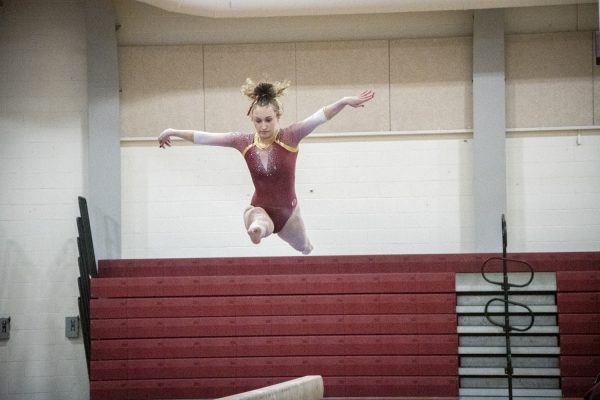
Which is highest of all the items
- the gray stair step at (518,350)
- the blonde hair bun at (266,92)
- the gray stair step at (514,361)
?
the blonde hair bun at (266,92)

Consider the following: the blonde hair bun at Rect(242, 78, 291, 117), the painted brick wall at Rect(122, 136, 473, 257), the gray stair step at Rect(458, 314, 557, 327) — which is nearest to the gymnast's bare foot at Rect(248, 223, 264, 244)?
the blonde hair bun at Rect(242, 78, 291, 117)

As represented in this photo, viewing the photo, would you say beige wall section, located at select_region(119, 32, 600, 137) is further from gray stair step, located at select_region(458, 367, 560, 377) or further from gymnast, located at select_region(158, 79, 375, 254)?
gray stair step, located at select_region(458, 367, 560, 377)

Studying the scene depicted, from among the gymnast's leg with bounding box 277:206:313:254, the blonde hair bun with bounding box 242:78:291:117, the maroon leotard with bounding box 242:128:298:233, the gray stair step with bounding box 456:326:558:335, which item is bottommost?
the gray stair step with bounding box 456:326:558:335

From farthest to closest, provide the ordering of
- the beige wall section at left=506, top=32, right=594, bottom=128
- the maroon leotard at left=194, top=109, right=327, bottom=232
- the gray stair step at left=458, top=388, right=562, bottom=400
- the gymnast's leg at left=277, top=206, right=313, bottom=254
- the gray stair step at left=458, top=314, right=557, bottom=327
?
the beige wall section at left=506, top=32, right=594, bottom=128, the gray stair step at left=458, top=314, right=557, bottom=327, the gray stair step at left=458, top=388, right=562, bottom=400, the gymnast's leg at left=277, top=206, right=313, bottom=254, the maroon leotard at left=194, top=109, right=327, bottom=232

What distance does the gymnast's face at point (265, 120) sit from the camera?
577cm

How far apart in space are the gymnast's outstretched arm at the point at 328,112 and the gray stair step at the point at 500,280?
101 inches

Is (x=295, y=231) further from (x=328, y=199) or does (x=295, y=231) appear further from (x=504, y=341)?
(x=504, y=341)

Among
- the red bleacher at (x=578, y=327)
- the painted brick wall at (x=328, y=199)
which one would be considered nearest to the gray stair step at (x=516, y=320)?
the red bleacher at (x=578, y=327)

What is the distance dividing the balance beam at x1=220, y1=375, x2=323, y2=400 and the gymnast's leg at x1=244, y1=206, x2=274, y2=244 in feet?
3.76

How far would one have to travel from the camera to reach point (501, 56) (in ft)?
26.5

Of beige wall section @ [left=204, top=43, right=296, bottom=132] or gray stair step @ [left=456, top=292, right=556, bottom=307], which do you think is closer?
gray stair step @ [left=456, top=292, right=556, bottom=307]

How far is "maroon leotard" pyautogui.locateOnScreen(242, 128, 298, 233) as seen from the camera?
590cm

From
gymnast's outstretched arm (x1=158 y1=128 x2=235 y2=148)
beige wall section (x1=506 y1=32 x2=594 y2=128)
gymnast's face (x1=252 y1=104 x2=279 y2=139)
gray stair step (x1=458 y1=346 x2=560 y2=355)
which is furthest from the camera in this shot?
beige wall section (x1=506 y1=32 x2=594 y2=128)

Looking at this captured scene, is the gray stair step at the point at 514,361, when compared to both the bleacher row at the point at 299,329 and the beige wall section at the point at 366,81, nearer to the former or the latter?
the bleacher row at the point at 299,329
